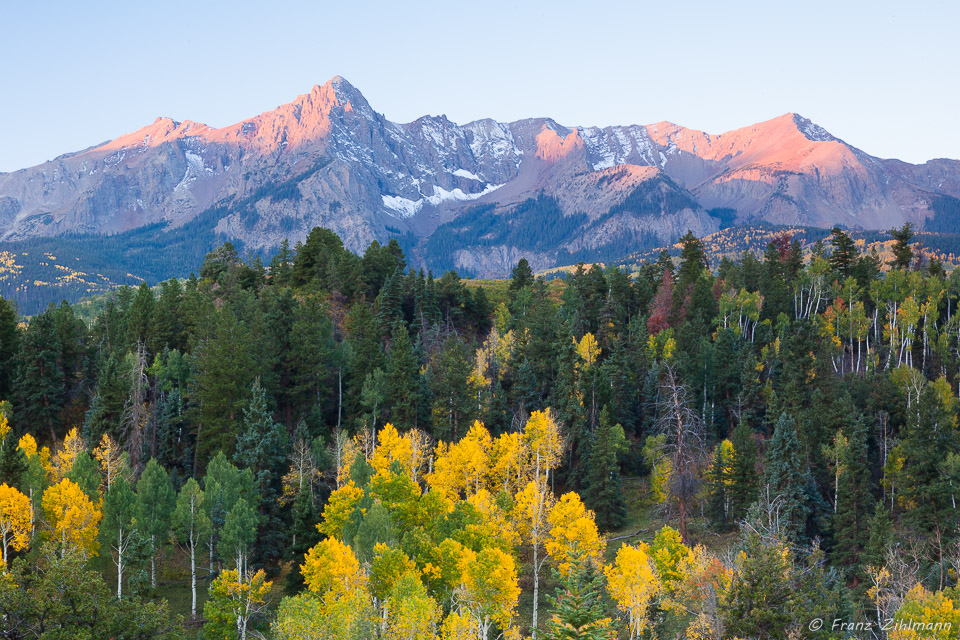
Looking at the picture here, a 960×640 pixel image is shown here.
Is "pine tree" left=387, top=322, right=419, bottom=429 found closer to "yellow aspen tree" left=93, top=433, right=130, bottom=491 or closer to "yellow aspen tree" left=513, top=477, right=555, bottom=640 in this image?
"yellow aspen tree" left=513, top=477, right=555, bottom=640

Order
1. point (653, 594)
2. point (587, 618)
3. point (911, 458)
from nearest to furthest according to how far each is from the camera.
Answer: point (587, 618) < point (653, 594) < point (911, 458)

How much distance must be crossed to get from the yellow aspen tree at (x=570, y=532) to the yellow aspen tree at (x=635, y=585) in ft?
18.2

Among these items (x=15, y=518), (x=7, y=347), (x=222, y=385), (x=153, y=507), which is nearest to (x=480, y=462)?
(x=153, y=507)

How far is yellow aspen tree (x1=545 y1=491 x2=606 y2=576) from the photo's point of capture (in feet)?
169

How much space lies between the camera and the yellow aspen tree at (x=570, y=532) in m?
51.7

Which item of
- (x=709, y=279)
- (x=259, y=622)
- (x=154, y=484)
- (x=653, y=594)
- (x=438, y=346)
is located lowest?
(x=259, y=622)

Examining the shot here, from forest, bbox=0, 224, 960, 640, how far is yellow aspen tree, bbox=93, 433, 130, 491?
26.7 inches

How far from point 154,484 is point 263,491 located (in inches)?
349

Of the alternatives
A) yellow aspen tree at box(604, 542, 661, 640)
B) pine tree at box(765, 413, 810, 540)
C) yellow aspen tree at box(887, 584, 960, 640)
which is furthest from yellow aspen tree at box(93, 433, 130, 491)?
yellow aspen tree at box(887, 584, 960, 640)

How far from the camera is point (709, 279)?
4434 inches

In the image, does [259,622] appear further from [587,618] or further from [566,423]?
[566,423]

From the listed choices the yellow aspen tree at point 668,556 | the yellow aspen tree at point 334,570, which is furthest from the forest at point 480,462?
the yellow aspen tree at point 334,570

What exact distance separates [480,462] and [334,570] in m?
19.5

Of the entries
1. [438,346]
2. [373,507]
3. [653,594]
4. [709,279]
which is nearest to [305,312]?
[438,346]
